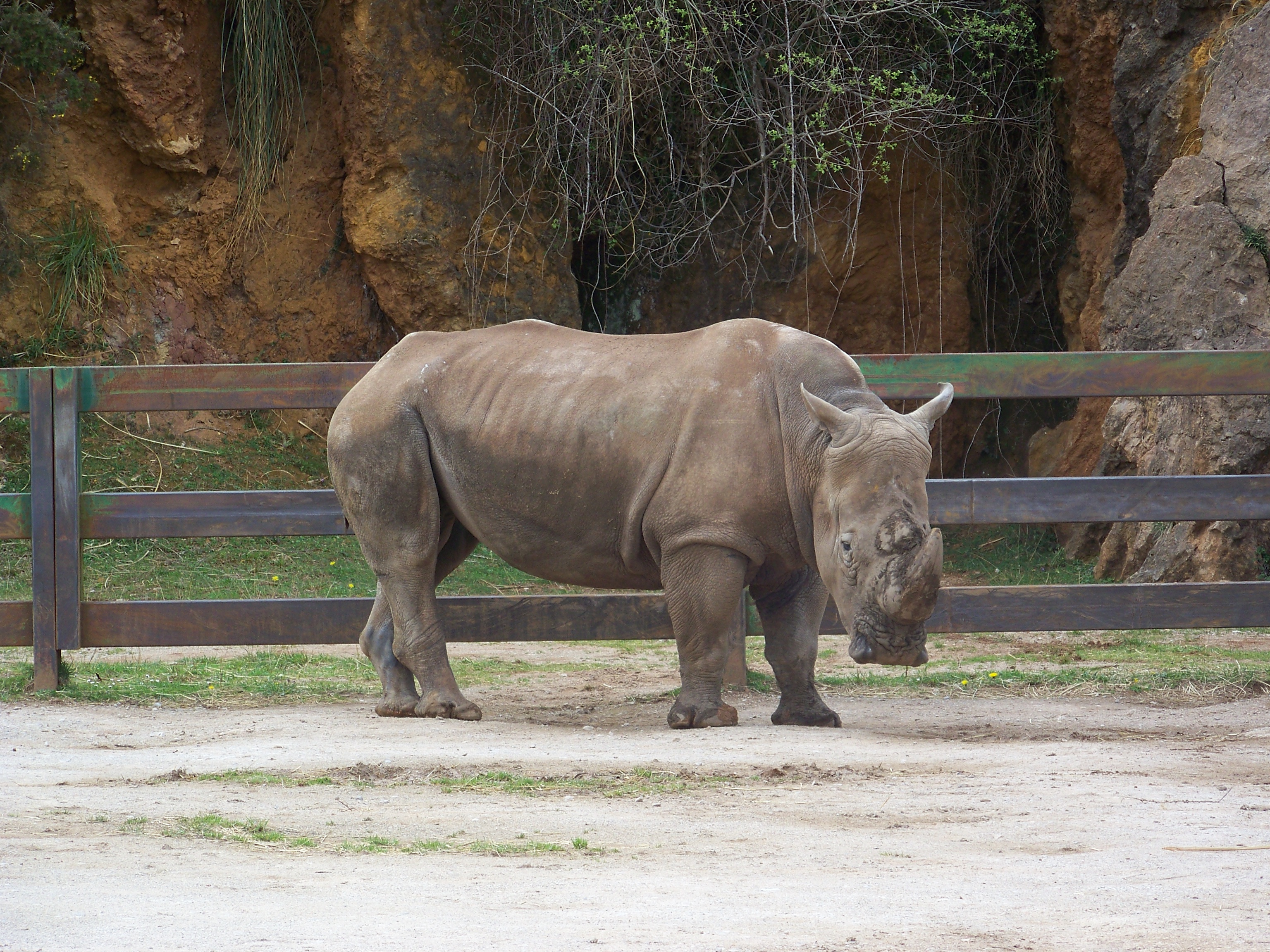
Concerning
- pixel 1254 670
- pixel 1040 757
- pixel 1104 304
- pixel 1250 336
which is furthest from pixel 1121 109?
pixel 1040 757

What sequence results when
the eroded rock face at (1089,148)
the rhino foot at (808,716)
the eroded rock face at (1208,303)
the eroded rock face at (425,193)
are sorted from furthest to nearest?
the eroded rock face at (425,193), the eroded rock face at (1089,148), the eroded rock face at (1208,303), the rhino foot at (808,716)

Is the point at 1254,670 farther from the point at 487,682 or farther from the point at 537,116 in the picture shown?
the point at 537,116

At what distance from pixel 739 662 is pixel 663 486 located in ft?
4.04

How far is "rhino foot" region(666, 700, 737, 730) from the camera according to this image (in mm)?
5273

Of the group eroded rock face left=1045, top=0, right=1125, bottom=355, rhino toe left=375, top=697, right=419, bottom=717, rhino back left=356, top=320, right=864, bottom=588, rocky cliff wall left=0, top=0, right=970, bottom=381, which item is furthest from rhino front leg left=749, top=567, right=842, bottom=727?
rocky cliff wall left=0, top=0, right=970, bottom=381

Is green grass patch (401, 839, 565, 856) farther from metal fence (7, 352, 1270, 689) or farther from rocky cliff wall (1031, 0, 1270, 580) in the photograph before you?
rocky cliff wall (1031, 0, 1270, 580)

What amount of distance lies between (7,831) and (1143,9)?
922cm

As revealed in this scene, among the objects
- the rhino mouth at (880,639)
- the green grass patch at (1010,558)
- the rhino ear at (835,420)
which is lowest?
the green grass patch at (1010,558)

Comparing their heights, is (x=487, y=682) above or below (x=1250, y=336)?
below

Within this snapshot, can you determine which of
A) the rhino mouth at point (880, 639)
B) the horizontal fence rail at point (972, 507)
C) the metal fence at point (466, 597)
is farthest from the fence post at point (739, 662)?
the rhino mouth at point (880, 639)

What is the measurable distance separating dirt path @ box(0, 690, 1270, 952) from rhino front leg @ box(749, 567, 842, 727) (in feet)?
0.48

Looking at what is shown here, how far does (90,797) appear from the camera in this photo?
13.4 ft

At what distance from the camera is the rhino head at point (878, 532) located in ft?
15.8

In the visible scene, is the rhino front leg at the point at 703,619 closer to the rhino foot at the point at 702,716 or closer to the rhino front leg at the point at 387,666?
the rhino foot at the point at 702,716
